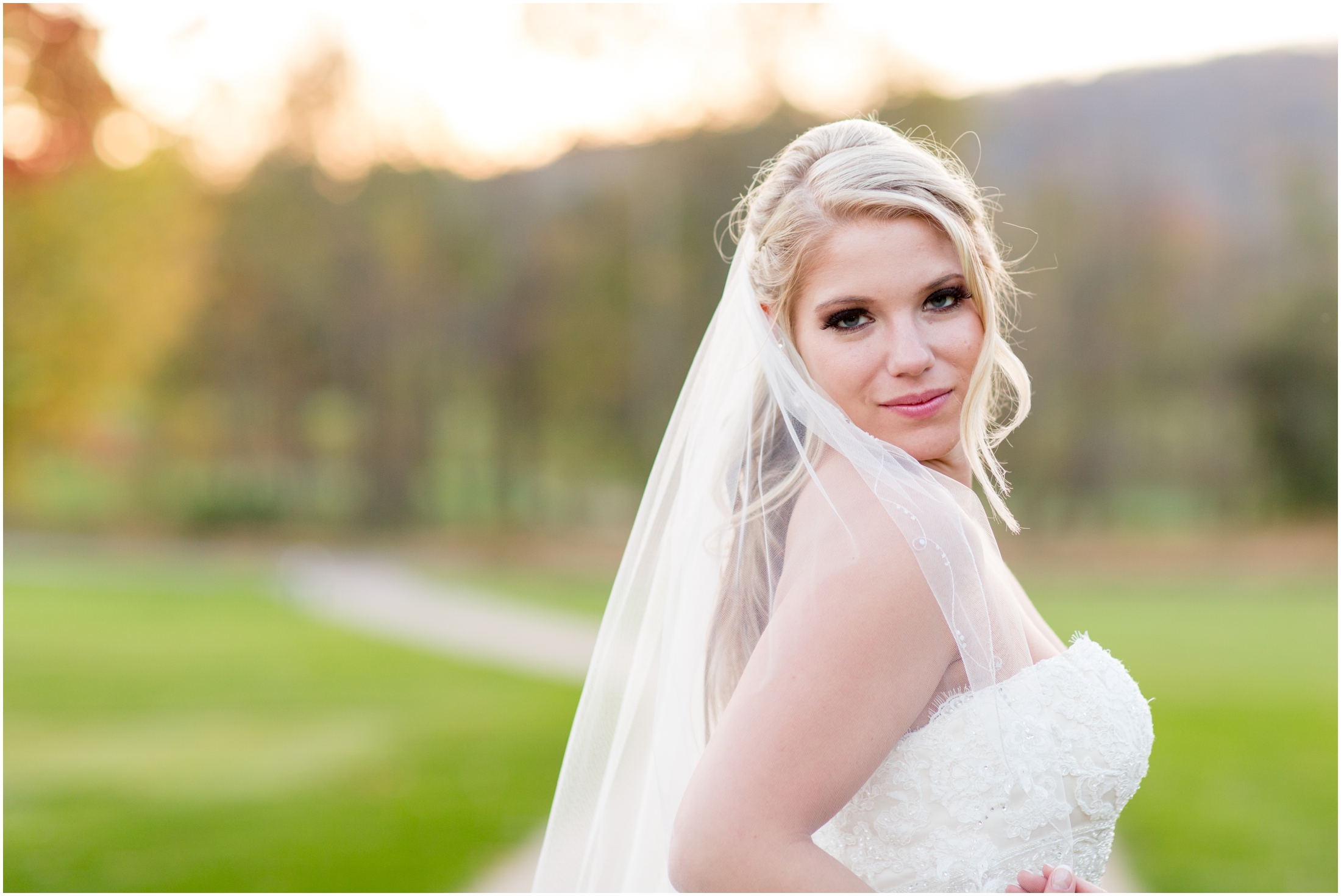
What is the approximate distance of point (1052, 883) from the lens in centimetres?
190

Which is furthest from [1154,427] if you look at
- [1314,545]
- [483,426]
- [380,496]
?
[380,496]

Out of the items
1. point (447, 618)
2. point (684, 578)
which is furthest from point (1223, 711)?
point (447, 618)

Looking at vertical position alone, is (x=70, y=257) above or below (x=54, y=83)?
above

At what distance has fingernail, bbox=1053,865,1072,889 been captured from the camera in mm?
1893

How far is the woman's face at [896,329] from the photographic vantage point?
205cm

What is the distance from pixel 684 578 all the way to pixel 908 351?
76 centimetres

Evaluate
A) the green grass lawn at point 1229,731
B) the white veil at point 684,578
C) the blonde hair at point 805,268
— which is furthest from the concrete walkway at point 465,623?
the blonde hair at point 805,268

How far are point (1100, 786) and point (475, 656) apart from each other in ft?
47.0

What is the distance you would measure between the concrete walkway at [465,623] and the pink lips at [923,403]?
5.06 m

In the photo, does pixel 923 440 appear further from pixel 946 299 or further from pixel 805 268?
pixel 805 268

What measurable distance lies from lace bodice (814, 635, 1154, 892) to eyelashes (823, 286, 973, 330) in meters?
0.72

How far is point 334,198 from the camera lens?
112ft

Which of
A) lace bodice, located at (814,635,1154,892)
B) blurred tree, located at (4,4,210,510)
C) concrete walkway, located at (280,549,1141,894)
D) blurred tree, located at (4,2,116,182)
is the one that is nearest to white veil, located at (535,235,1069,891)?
lace bodice, located at (814,635,1154,892)

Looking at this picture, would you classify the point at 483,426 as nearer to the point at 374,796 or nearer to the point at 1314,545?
the point at 1314,545
